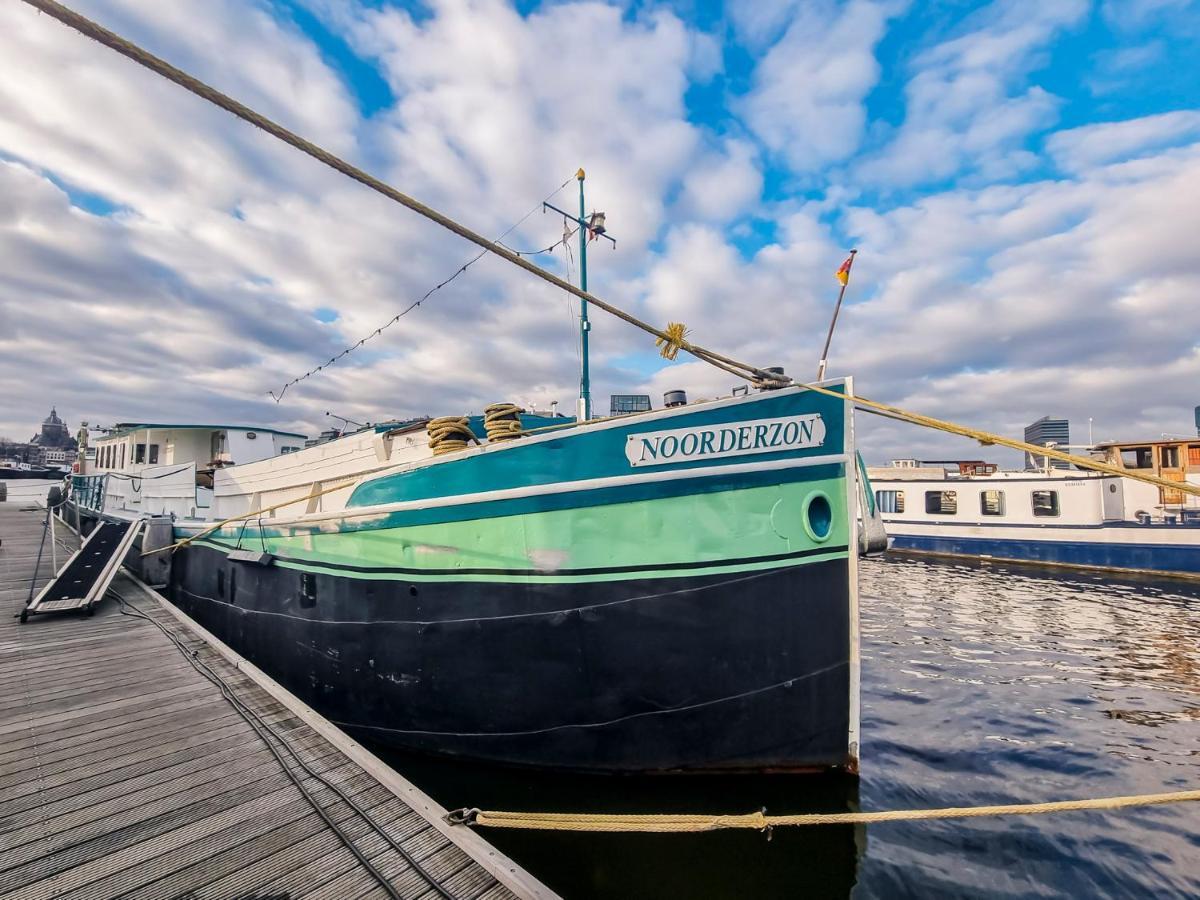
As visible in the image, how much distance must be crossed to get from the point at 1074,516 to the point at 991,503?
286 centimetres

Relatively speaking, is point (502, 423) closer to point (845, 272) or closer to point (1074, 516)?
point (845, 272)

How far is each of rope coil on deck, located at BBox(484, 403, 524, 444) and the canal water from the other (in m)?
3.39

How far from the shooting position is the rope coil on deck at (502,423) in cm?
558

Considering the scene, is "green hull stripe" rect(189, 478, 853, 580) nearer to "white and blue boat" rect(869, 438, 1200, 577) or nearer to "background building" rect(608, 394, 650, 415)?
"background building" rect(608, 394, 650, 415)

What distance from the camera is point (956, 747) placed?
6.41 meters

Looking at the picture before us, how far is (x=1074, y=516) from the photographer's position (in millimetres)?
20953

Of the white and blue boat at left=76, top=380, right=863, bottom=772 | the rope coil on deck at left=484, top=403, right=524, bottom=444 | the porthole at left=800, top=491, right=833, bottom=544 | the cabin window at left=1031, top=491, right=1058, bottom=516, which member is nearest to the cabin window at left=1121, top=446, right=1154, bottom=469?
the cabin window at left=1031, top=491, right=1058, bottom=516

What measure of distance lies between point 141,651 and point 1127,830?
11.4 m

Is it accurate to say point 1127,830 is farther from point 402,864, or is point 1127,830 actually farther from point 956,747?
point 402,864

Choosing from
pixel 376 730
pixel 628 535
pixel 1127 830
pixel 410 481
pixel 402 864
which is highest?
pixel 410 481

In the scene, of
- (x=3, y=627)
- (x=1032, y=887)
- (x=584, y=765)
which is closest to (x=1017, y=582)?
(x=1032, y=887)

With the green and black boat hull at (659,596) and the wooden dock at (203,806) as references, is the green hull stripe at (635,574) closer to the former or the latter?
the green and black boat hull at (659,596)

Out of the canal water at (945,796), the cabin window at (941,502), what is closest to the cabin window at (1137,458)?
the cabin window at (941,502)

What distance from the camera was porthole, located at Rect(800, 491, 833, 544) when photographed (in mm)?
4750
